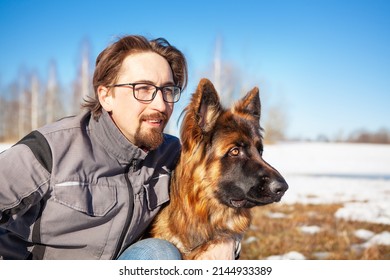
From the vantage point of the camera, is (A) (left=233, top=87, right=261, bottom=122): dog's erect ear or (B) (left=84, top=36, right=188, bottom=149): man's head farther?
(A) (left=233, top=87, right=261, bottom=122): dog's erect ear

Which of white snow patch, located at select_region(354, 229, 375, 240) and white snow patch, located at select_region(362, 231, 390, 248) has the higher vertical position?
white snow patch, located at select_region(362, 231, 390, 248)

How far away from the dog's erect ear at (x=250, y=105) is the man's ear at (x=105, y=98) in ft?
3.63

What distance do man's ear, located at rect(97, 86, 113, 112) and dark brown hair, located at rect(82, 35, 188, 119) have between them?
5cm

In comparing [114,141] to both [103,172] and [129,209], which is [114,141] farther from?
[129,209]

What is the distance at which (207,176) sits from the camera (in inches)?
114

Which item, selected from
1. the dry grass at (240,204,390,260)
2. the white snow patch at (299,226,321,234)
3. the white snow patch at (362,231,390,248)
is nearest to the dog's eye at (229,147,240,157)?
the dry grass at (240,204,390,260)

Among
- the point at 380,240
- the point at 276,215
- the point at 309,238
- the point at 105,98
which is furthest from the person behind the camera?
the point at 276,215

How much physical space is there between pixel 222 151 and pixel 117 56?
3.60 ft

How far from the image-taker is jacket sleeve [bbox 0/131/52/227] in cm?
202

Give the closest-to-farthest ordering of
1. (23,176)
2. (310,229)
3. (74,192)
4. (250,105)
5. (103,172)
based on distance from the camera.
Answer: (23,176) < (74,192) < (103,172) < (250,105) < (310,229)

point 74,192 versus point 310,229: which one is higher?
point 74,192

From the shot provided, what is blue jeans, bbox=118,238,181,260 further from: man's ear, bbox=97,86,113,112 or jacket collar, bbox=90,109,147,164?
man's ear, bbox=97,86,113,112

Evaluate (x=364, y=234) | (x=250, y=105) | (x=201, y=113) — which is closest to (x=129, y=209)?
(x=201, y=113)
